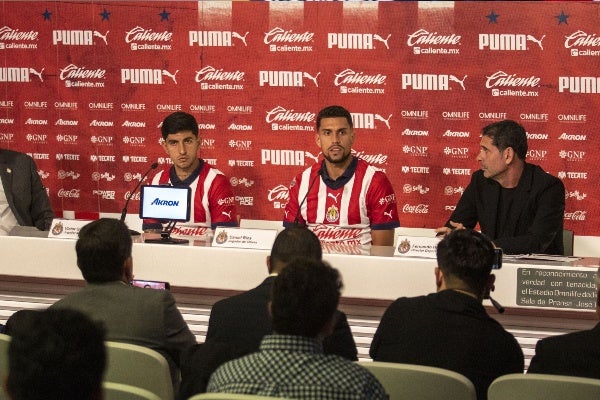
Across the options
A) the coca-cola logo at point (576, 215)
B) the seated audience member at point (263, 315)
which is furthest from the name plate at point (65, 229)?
the coca-cola logo at point (576, 215)

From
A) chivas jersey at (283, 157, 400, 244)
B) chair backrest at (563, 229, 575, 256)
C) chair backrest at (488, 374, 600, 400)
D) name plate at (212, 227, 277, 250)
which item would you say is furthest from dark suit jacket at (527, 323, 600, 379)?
chair backrest at (563, 229, 575, 256)

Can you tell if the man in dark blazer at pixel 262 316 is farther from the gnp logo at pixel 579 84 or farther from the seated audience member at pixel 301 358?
the gnp logo at pixel 579 84

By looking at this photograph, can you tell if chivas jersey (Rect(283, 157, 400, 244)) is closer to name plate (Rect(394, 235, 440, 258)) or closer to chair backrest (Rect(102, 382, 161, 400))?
name plate (Rect(394, 235, 440, 258))

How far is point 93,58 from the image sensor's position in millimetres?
6098

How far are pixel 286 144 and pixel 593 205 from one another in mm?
1942

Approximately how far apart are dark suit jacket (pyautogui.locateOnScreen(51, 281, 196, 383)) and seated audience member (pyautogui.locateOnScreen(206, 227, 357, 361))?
0.13m

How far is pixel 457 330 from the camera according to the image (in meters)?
2.44

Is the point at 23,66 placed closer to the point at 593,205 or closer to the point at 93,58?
the point at 93,58

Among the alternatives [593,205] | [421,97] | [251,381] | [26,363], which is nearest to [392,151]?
[421,97]

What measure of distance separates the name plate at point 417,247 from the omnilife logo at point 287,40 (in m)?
2.45

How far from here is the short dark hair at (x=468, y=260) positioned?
2.62 meters

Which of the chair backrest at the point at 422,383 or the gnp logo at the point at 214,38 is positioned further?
the gnp logo at the point at 214,38

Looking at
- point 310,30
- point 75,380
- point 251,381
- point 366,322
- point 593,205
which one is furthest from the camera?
point 310,30

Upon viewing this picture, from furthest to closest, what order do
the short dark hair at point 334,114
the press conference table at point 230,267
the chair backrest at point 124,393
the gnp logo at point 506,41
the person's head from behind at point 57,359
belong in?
the gnp logo at point 506,41 → the short dark hair at point 334,114 → the press conference table at point 230,267 → the chair backrest at point 124,393 → the person's head from behind at point 57,359
